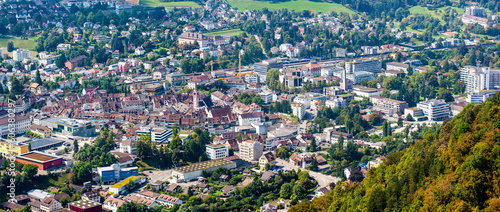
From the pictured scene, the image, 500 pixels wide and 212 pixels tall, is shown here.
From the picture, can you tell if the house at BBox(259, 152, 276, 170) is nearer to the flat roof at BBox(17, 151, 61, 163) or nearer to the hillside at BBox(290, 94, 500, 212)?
the hillside at BBox(290, 94, 500, 212)

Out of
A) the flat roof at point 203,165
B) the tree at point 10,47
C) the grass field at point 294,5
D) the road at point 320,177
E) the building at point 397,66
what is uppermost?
the grass field at point 294,5

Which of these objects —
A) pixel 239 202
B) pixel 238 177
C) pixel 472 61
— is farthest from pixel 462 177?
pixel 472 61

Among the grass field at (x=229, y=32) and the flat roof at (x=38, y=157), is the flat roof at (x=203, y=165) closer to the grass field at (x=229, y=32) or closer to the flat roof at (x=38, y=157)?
the flat roof at (x=38, y=157)

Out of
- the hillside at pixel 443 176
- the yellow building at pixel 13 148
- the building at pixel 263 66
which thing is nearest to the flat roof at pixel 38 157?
the yellow building at pixel 13 148

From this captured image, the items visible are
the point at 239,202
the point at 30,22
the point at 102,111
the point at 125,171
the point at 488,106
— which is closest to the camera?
the point at 488,106

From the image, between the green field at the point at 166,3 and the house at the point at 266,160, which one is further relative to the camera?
the green field at the point at 166,3

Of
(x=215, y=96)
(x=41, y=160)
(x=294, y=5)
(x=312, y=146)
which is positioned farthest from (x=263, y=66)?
(x=294, y=5)

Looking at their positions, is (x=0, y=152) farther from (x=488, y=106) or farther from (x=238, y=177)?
(x=488, y=106)
